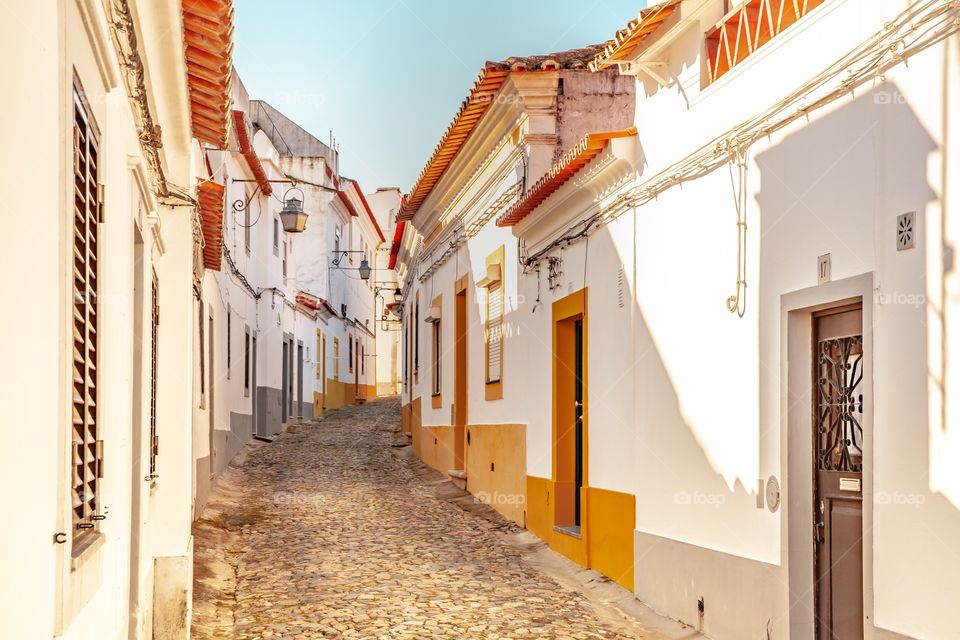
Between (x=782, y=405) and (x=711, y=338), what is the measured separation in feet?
3.79

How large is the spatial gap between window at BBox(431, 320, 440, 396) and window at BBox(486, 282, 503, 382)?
4.15 m

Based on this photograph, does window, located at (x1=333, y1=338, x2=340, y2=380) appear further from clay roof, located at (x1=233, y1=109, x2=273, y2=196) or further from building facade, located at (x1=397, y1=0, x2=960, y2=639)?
building facade, located at (x1=397, y1=0, x2=960, y2=639)

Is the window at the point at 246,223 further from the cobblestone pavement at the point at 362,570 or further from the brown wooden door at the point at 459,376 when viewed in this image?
the brown wooden door at the point at 459,376

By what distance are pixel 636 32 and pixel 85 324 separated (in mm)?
5419

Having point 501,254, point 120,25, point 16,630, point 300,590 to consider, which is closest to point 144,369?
point 120,25

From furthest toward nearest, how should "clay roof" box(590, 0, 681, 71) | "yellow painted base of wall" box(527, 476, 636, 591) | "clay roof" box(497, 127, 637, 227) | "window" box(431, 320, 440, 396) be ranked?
1. "window" box(431, 320, 440, 396)
2. "clay roof" box(497, 127, 637, 227)
3. "yellow painted base of wall" box(527, 476, 636, 591)
4. "clay roof" box(590, 0, 681, 71)

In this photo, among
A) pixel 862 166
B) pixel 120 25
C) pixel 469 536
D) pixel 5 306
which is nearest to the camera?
pixel 5 306

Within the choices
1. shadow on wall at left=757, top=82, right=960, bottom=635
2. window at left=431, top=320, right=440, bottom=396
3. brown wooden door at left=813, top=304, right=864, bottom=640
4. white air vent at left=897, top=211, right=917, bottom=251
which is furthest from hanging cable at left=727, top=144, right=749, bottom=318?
window at left=431, top=320, right=440, bottom=396

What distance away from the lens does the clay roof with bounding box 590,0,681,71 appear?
7.78 m

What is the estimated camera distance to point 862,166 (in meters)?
5.47

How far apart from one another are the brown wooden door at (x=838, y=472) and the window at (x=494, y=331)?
7.80 metres

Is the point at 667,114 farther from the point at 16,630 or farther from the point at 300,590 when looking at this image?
the point at 16,630

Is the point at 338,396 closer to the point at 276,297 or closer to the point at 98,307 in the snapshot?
the point at 276,297

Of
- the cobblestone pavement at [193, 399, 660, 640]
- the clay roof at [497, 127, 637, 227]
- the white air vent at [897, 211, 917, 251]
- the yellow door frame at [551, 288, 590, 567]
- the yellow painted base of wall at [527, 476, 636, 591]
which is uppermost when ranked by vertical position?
the clay roof at [497, 127, 637, 227]
